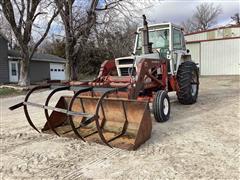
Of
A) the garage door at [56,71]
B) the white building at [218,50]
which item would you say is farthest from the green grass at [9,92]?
the white building at [218,50]

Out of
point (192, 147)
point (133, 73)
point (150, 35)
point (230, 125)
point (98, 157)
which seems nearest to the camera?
point (98, 157)

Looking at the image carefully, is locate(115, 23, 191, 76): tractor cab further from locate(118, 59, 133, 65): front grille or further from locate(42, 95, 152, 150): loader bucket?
locate(42, 95, 152, 150): loader bucket

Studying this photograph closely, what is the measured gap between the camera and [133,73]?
6.47m

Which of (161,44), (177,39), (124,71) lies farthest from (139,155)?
(177,39)

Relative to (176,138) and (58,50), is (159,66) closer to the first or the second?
(176,138)

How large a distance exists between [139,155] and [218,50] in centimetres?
1902

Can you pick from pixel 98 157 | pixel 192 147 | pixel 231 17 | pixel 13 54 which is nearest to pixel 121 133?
pixel 98 157

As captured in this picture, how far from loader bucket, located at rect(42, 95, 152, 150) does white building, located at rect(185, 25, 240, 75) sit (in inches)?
692

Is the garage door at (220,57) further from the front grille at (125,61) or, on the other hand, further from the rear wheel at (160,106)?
the rear wheel at (160,106)

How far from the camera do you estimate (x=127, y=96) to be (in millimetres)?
5355

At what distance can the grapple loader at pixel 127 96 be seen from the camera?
4750 mm

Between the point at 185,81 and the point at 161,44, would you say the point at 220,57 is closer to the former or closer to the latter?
the point at 185,81

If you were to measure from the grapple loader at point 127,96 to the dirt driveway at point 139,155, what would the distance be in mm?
254

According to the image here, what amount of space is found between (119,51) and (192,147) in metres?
19.4
